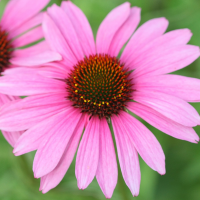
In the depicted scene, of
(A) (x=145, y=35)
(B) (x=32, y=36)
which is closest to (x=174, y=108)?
(A) (x=145, y=35)

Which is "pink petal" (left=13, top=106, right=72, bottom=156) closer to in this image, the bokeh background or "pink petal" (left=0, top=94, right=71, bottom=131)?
"pink petal" (left=0, top=94, right=71, bottom=131)

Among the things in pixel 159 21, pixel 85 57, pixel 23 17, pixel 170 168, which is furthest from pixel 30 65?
pixel 170 168

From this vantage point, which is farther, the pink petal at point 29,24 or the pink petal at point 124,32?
the pink petal at point 29,24

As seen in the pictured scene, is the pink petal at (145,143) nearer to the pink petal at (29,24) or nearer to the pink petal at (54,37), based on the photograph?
the pink petal at (54,37)

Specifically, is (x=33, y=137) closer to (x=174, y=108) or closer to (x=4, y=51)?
(x=174, y=108)

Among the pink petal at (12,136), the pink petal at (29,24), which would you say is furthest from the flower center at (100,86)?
the pink petal at (29,24)

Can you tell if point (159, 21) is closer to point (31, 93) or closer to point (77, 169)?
point (31, 93)

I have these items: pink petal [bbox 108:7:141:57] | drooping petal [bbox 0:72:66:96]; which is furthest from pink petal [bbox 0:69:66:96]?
pink petal [bbox 108:7:141:57]
